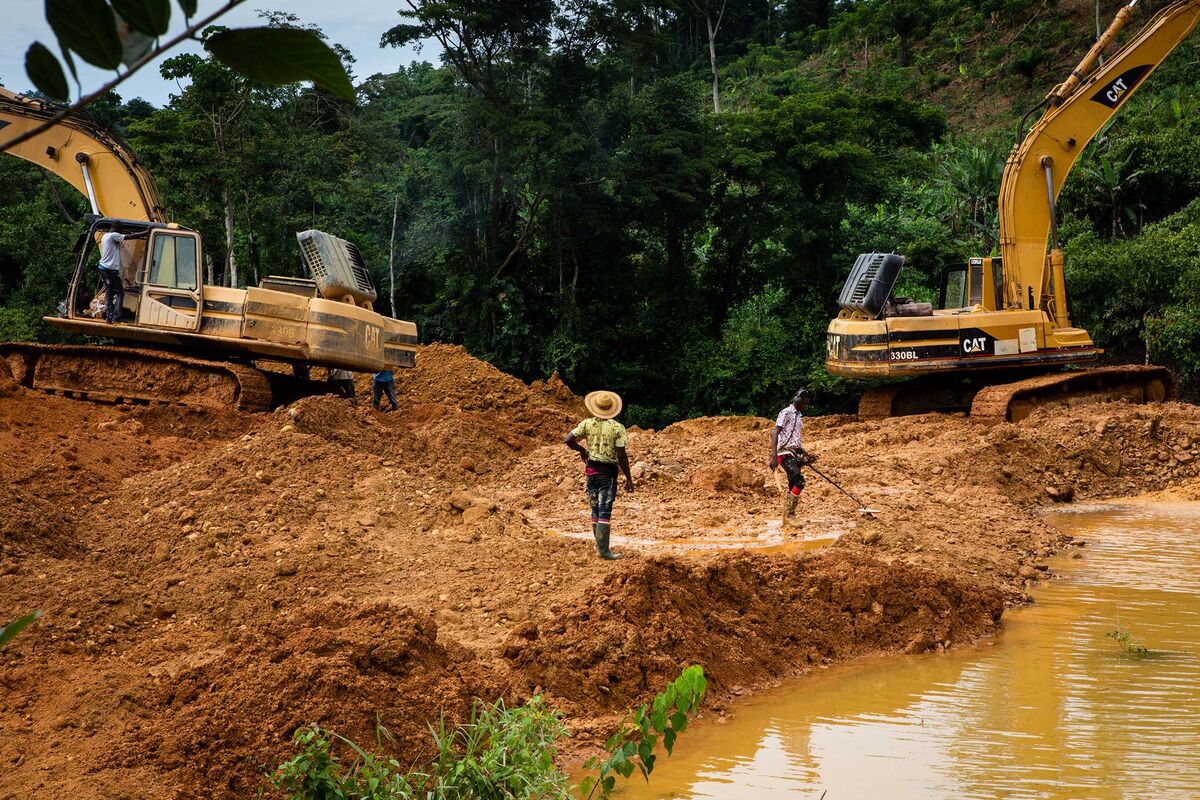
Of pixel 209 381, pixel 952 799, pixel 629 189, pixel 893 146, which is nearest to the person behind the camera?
pixel 952 799

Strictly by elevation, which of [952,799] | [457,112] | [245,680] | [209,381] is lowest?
[952,799]

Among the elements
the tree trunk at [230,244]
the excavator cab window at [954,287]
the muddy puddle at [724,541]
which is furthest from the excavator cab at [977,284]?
the tree trunk at [230,244]

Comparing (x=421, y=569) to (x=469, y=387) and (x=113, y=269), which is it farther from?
(x=469, y=387)

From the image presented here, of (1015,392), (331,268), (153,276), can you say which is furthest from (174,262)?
(1015,392)

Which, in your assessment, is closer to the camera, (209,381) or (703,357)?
(209,381)

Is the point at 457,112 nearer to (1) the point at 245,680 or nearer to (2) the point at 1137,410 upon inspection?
(2) the point at 1137,410

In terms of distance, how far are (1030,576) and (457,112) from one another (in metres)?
18.6

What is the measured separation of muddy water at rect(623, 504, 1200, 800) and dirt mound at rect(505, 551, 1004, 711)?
260mm

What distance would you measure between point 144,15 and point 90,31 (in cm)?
6

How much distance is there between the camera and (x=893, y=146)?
92.0ft

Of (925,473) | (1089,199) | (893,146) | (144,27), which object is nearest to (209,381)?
(925,473)

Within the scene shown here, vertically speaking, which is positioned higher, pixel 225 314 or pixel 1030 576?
pixel 225 314

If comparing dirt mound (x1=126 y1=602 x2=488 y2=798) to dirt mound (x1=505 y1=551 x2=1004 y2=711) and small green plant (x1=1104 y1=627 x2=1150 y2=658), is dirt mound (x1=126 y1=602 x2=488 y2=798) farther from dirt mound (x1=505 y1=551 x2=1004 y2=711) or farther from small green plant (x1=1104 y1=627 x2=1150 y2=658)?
small green plant (x1=1104 y1=627 x2=1150 y2=658)

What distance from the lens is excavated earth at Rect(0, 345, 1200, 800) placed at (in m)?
5.62
